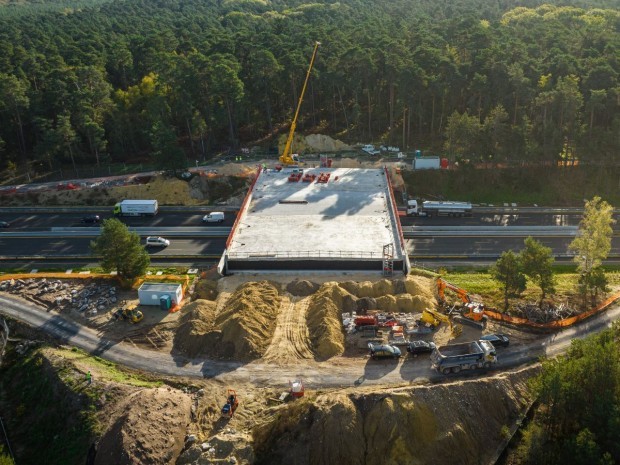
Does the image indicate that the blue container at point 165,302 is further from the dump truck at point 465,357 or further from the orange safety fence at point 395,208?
the dump truck at point 465,357

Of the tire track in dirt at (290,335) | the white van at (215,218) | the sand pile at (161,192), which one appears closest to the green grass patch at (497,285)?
the tire track in dirt at (290,335)

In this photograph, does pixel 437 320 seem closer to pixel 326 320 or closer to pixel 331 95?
pixel 326 320

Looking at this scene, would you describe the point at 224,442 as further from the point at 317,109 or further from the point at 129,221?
the point at 317,109

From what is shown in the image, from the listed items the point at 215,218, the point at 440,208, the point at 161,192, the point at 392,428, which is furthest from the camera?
the point at 161,192

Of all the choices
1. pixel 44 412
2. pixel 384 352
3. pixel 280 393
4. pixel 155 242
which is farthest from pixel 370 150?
pixel 44 412

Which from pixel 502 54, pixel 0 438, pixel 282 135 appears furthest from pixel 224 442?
pixel 502 54
